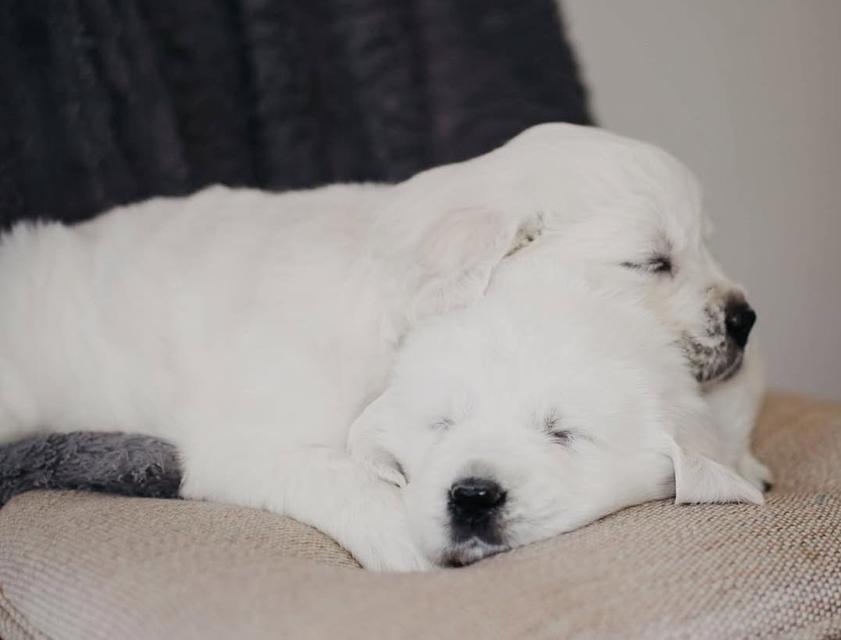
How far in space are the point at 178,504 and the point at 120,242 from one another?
612mm

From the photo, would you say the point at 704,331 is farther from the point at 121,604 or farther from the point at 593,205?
the point at 121,604

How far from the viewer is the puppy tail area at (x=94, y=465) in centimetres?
148

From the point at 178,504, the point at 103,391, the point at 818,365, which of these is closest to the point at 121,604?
the point at 178,504

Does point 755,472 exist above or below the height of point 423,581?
below

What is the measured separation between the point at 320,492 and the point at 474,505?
0.25m

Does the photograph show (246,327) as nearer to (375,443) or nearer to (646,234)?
(375,443)

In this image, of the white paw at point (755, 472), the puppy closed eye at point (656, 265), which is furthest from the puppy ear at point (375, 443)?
the white paw at point (755, 472)

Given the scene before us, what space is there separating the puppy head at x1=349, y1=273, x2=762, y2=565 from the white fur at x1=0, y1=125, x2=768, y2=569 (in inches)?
1.2

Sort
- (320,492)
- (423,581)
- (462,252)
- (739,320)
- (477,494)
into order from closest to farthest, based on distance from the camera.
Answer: (423,581) → (477,494) → (320,492) → (462,252) → (739,320)

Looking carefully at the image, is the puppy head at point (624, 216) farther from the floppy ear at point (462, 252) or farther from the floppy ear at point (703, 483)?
the floppy ear at point (703, 483)

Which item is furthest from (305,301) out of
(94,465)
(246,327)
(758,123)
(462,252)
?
(758,123)

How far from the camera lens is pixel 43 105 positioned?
2.14m

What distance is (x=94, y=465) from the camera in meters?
1.48

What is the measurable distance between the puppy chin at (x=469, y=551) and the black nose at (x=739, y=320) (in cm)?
56
